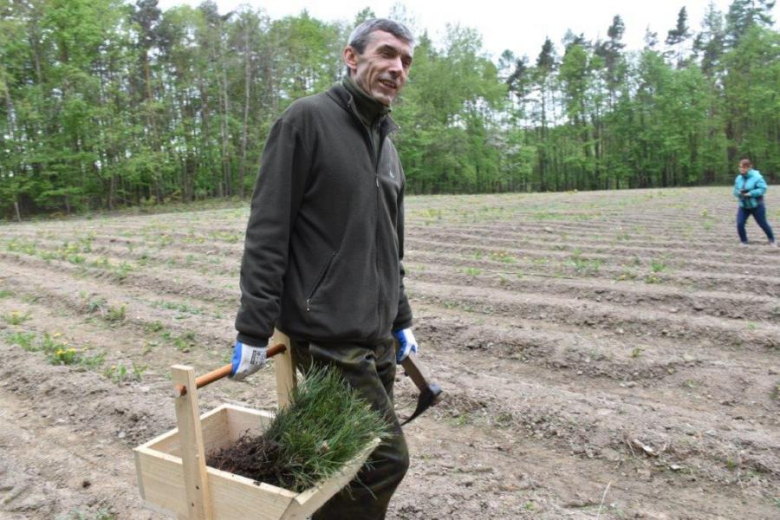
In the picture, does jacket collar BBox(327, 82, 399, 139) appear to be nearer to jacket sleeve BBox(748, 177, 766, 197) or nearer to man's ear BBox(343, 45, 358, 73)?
man's ear BBox(343, 45, 358, 73)

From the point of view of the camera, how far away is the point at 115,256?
10578 mm

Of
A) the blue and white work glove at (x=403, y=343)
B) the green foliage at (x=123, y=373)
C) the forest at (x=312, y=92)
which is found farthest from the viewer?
the forest at (x=312, y=92)

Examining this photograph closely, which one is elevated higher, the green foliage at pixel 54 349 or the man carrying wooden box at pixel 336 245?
the man carrying wooden box at pixel 336 245

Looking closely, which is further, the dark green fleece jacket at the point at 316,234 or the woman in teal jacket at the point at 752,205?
the woman in teal jacket at the point at 752,205

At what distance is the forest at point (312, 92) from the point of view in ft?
89.3

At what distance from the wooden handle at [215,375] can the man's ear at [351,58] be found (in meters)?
1.09

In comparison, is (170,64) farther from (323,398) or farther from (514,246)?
(323,398)

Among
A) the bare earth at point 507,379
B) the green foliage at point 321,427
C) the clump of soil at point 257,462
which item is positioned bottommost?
the bare earth at point 507,379

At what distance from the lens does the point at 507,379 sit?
4.78 metres

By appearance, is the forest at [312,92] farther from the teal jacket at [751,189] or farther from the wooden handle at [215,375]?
the wooden handle at [215,375]

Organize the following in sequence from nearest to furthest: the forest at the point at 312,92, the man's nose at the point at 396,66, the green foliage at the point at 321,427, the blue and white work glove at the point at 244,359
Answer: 1. the green foliage at the point at 321,427
2. the blue and white work glove at the point at 244,359
3. the man's nose at the point at 396,66
4. the forest at the point at 312,92

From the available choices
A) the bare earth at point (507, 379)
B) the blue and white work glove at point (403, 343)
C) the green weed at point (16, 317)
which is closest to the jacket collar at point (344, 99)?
the blue and white work glove at point (403, 343)

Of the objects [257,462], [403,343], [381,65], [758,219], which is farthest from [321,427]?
[758,219]

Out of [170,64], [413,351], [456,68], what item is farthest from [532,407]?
[456,68]
